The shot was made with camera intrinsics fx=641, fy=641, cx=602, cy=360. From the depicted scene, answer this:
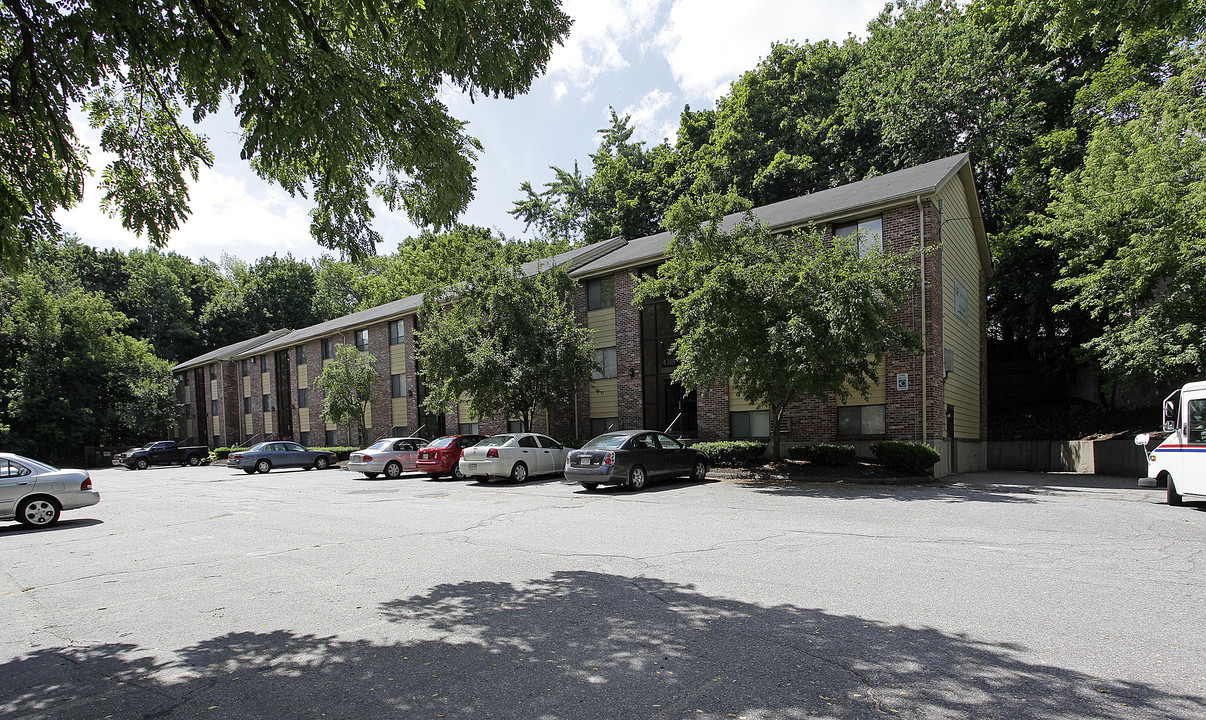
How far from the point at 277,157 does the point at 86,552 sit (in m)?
6.77

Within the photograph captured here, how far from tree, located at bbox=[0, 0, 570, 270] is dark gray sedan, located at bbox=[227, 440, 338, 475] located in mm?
24246

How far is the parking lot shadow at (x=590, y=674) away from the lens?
11.7 ft

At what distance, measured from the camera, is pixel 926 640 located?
456 cm

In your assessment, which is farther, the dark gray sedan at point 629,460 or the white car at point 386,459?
the white car at point 386,459

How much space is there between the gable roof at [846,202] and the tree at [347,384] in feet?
46.5

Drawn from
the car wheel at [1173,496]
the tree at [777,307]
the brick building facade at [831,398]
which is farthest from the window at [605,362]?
the car wheel at [1173,496]

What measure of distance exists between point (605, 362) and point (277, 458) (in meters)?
16.1

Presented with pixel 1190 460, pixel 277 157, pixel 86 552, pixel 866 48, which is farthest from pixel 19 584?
pixel 866 48

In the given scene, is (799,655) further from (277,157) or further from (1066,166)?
(1066,166)

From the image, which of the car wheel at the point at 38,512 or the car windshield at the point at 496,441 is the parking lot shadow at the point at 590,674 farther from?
the car windshield at the point at 496,441

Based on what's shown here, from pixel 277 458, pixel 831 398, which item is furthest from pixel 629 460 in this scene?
pixel 277 458

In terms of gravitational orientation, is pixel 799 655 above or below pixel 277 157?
below

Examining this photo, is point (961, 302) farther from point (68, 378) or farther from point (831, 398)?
point (68, 378)

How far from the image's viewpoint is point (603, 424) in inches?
988
